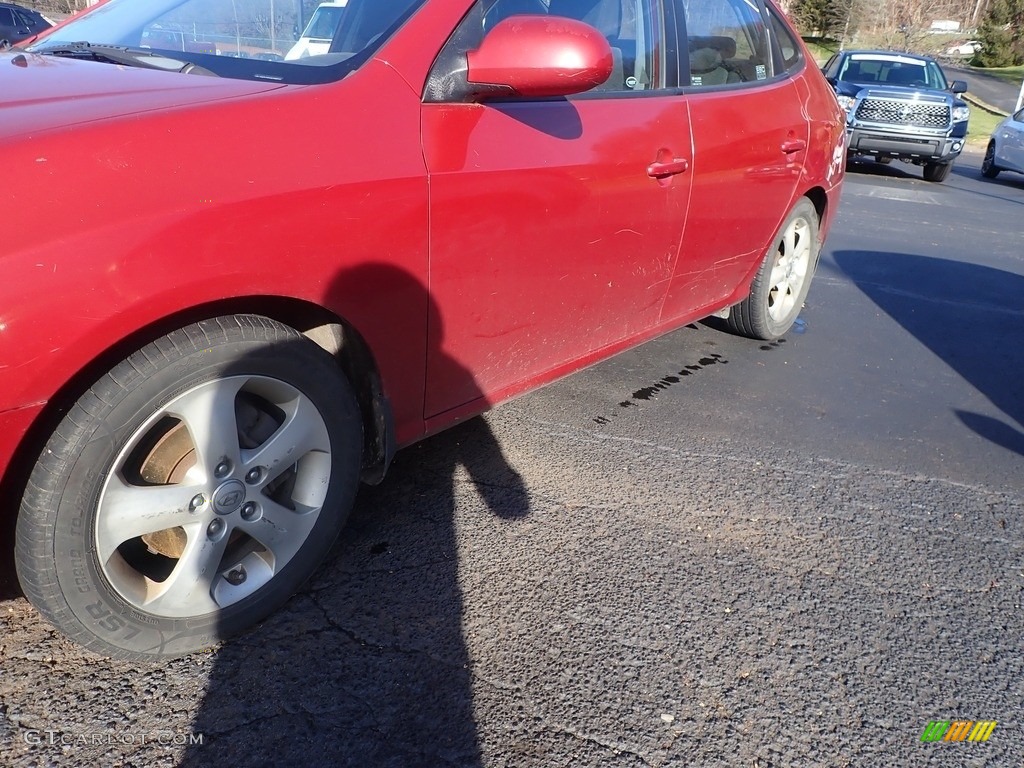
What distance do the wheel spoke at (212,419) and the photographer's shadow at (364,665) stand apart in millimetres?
400

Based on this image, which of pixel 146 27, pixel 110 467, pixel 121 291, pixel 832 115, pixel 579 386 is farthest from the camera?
pixel 832 115

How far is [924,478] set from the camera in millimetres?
3150

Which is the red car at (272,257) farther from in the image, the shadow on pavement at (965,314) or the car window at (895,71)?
the car window at (895,71)

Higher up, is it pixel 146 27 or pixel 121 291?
pixel 146 27

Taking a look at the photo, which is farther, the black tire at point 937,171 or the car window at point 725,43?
the black tire at point 937,171

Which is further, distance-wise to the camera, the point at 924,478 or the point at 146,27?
the point at 924,478

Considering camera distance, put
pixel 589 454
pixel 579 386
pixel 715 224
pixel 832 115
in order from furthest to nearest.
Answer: pixel 832 115 < pixel 579 386 < pixel 715 224 < pixel 589 454

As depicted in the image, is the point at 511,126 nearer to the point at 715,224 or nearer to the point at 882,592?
the point at 715,224

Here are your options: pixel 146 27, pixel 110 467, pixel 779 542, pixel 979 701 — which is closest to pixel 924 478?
pixel 779 542

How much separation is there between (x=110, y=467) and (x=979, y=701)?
83.4 inches

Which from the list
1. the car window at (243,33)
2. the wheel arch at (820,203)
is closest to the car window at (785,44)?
the wheel arch at (820,203)

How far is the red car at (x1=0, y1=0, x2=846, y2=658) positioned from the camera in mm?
1605

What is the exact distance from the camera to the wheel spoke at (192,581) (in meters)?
1.89

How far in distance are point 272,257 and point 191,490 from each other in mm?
563
